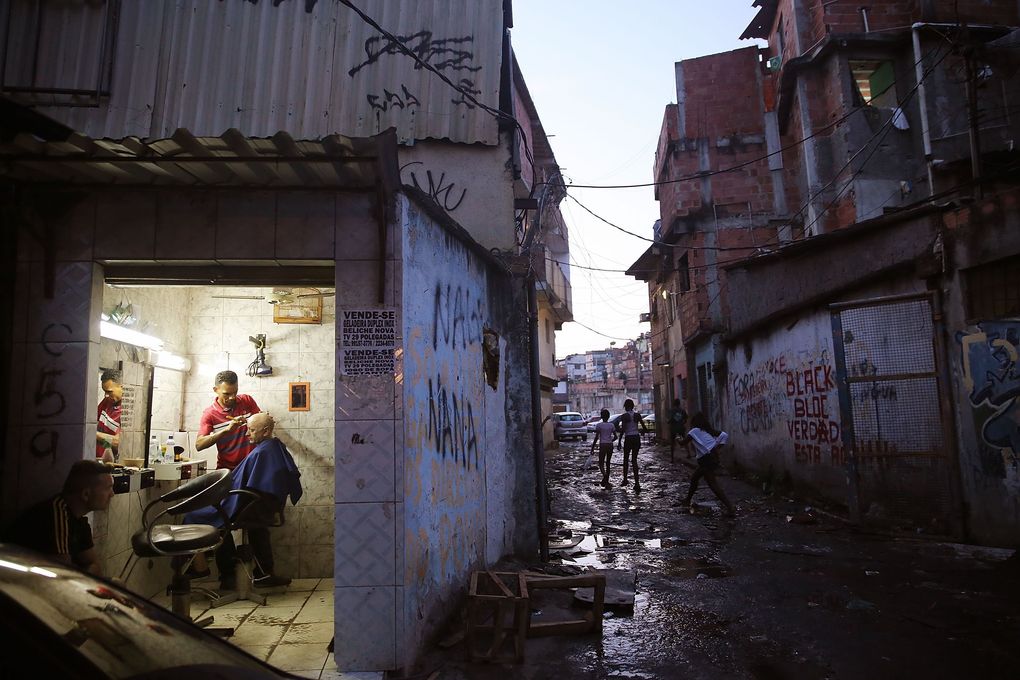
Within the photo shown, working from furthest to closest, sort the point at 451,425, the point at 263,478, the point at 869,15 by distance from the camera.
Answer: the point at 869,15 → the point at 263,478 → the point at 451,425

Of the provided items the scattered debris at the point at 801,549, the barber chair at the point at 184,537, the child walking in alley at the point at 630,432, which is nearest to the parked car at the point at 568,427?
the child walking in alley at the point at 630,432

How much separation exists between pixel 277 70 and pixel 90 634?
6921 millimetres

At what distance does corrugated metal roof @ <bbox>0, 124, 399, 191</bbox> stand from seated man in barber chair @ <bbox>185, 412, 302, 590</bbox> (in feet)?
8.51

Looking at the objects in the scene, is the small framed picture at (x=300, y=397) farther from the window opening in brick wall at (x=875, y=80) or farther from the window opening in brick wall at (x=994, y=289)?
the window opening in brick wall at (x=875, y=80)

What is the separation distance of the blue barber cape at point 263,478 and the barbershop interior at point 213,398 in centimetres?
47

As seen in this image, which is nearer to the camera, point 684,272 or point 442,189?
point 442,189

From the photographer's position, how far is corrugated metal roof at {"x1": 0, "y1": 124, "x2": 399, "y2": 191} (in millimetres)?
3570

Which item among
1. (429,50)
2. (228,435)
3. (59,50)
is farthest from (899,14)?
(228,435)

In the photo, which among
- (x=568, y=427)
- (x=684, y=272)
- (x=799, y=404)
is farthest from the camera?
(x=568, y=427)

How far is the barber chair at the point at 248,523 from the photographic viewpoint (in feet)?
17.6

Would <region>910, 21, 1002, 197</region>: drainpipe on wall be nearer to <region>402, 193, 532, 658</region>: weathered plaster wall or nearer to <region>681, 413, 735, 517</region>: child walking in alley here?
<region>681, 413, 735, 517</region>: child walking in alley

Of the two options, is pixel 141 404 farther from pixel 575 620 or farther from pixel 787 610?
pixel 787 610

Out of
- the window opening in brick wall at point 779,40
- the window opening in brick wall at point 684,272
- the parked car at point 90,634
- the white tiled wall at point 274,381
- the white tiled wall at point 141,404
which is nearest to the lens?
the parked car at point 90,634

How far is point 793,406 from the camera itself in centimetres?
1184
